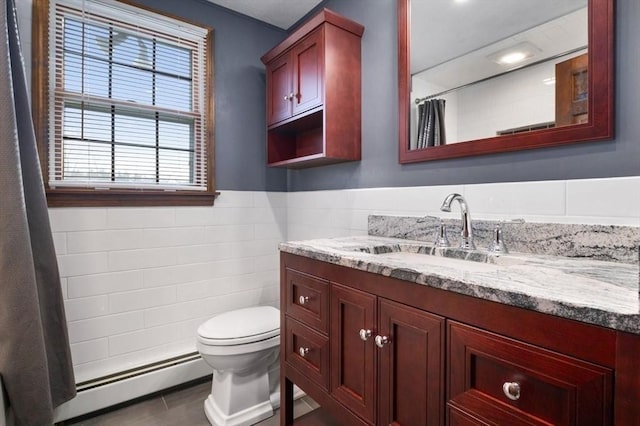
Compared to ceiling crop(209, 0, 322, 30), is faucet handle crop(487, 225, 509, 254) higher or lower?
lower

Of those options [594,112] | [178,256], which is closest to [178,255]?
[178,256]

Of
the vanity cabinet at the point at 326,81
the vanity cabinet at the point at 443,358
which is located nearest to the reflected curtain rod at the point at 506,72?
the vanity cabinet at the point at 326,81

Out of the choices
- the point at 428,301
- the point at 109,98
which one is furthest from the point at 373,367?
the point at 109,98

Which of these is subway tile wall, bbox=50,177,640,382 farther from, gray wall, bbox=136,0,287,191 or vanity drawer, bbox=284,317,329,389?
vanity drawer, bbox=284,317,329,389

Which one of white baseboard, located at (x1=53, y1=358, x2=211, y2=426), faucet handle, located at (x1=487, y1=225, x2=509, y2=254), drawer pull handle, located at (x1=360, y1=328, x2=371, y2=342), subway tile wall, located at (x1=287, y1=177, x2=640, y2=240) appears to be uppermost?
subway tile wall, located at (x1=287, y1=177, x2=640, y2=240)

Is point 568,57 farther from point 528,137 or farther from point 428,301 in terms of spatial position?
point 428,301

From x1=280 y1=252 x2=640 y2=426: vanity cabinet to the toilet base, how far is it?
1.93 ft

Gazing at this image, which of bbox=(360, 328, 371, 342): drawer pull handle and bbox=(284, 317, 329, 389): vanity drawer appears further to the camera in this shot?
bbox=(284, 317, 329, 389): vanity drawer

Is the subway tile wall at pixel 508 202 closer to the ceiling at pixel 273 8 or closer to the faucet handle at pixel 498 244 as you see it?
the faucet handle at pixel 498 244

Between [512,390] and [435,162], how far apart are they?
3.52 ft

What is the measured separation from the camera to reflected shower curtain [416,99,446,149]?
1535mm

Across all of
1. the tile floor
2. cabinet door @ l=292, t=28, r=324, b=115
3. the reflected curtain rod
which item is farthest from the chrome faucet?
the tile floor

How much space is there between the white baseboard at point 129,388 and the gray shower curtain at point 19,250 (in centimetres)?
29

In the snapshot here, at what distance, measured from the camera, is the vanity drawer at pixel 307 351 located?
1240 mm
